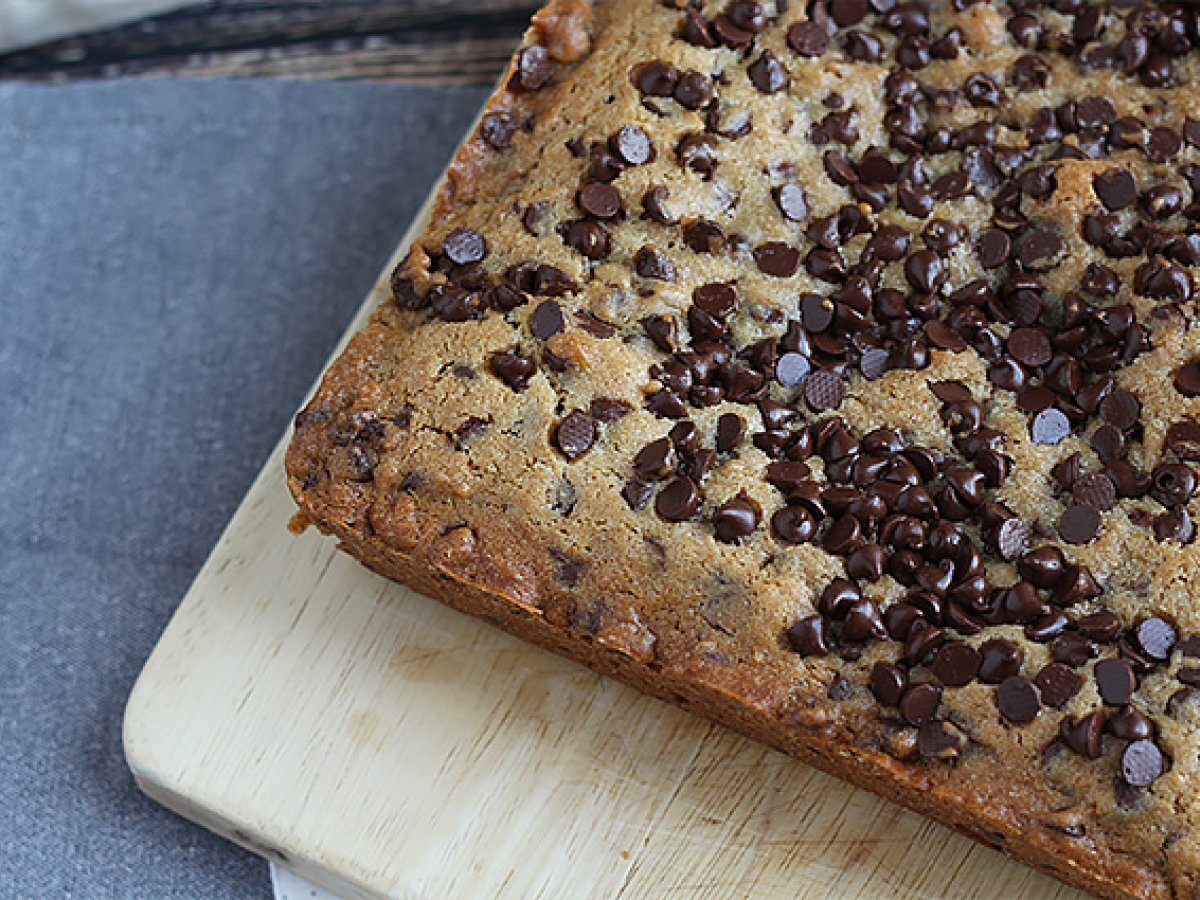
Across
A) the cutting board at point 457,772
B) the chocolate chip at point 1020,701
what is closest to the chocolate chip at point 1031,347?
the chocolate chip at point 1020,701

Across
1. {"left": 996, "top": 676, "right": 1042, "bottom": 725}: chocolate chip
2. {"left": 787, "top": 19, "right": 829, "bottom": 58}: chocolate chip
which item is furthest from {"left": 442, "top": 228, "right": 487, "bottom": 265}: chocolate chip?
{"left": 996, "top": 676, "right": 1042, "bottom": 725}: chocolate chip

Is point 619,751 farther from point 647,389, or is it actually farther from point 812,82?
point 812,82

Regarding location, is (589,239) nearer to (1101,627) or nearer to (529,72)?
(529,72)

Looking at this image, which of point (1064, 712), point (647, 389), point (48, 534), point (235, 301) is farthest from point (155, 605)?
point (1064, 712)

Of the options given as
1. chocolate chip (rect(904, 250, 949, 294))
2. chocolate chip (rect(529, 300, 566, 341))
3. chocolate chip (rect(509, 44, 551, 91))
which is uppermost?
chocolate chip (rect(904, 250, 949, 294))

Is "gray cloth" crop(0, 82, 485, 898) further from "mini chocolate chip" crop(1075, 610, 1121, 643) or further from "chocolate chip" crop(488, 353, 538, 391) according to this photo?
"mini chocolate chip" crop(1075, 610, 1121, 643)

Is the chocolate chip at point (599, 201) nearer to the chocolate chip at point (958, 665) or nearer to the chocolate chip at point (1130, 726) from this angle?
the chocolate chip at point (958, 665)
